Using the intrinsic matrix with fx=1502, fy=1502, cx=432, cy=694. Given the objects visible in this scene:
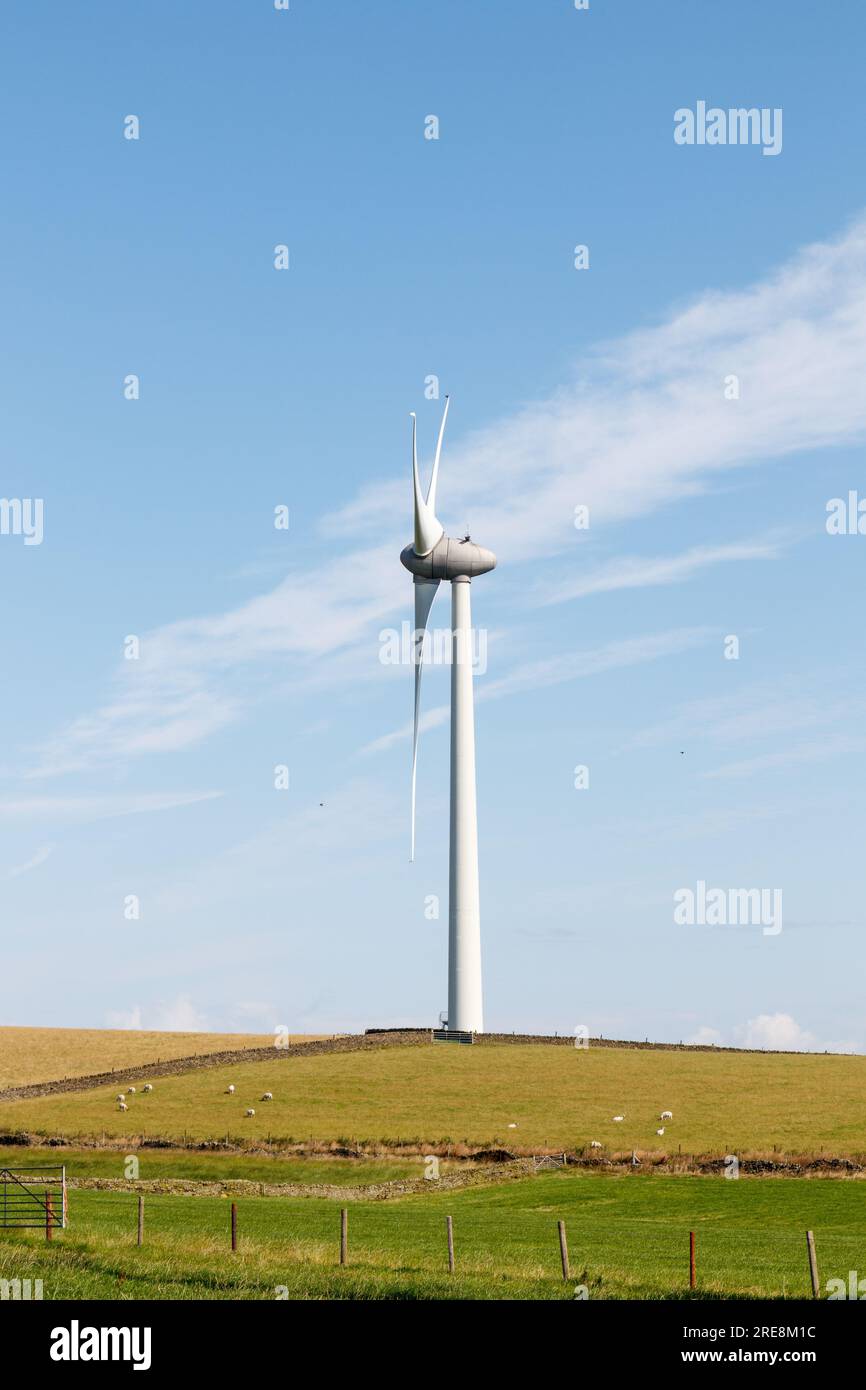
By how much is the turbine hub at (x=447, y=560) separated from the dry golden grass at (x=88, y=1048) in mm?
42416

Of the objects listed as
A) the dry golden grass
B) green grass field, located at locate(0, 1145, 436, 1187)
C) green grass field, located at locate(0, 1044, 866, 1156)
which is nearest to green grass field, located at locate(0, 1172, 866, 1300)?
green grass field, located at locate(0, 1145, 436, 1187)

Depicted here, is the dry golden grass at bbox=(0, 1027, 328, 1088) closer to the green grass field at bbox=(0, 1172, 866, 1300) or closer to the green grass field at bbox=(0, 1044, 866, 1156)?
the green grass field at bbox=(0, 1044, 866, 1156)

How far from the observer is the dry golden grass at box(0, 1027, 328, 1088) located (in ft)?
365

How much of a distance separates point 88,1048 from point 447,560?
52.1 metres

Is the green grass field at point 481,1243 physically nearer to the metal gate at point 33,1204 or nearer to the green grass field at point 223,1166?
the metal gate at point 33,1204

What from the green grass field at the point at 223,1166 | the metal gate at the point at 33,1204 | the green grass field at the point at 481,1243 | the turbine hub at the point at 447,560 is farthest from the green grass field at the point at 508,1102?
the turbine hub at the point at 447,560

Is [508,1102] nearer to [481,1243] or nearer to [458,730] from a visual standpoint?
[458,730]

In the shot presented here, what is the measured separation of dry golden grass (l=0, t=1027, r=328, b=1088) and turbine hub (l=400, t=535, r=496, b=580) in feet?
139

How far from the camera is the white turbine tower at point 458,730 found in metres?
101

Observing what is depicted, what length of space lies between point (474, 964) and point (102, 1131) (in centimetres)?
3057

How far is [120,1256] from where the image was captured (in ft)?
123

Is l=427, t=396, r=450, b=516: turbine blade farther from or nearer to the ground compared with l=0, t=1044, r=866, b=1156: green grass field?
farther from the ground
